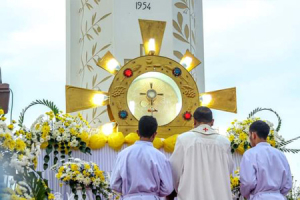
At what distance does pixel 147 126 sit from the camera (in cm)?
703

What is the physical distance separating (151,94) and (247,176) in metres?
2.64

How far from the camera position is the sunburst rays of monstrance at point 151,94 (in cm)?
931

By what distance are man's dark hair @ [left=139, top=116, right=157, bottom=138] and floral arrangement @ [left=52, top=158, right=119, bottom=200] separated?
1090 mm

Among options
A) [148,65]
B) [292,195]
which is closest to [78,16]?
[148,65]

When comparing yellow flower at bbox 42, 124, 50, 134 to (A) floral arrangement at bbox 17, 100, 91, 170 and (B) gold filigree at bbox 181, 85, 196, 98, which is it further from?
(B) gold filigree at bbox 181, 85, 196, 98

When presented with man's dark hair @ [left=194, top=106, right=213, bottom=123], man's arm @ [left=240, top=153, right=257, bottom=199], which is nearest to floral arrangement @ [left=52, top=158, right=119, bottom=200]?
man's dark hair @ [left=194, top=106, right=213, bottom=123]

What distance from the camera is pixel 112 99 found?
9.32 meters

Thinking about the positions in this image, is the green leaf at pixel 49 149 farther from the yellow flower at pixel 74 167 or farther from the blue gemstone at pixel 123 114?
the blue gemstone at pixel 123 114

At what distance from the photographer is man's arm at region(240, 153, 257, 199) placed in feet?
24.1

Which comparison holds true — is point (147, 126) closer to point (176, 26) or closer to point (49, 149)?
point (49, 149)

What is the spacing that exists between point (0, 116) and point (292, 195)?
15.7ft

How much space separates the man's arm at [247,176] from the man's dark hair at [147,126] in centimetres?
116

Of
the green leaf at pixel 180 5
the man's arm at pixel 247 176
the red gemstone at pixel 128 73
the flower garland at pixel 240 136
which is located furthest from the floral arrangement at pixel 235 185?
the green leaf at pixel 180 5

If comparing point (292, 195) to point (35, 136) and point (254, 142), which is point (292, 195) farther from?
point (35, 136)
